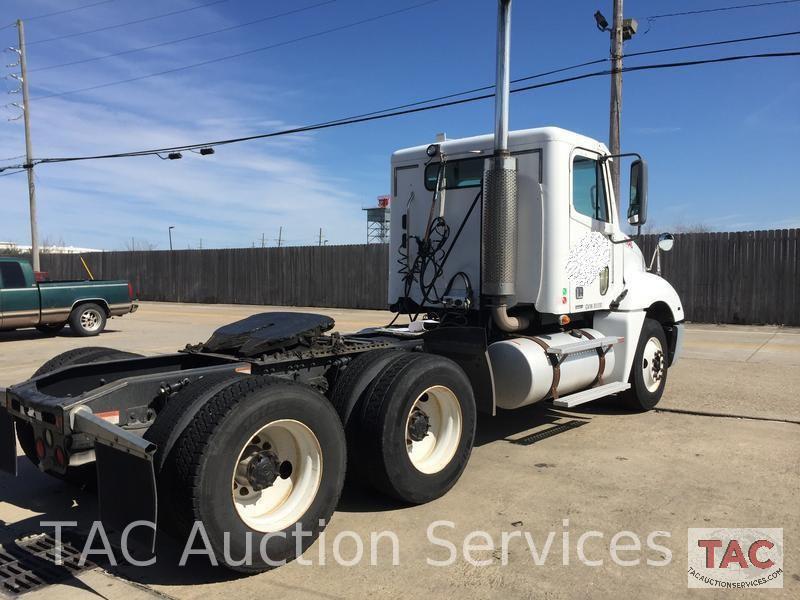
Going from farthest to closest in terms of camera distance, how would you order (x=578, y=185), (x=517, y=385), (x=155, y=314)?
(x=155, y=314), (x=578, y=185), (x=517, y=385)

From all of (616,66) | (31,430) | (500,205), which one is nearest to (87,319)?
(31,430)

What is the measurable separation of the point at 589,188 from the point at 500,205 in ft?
4.30

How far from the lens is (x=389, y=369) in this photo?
455 centimetres

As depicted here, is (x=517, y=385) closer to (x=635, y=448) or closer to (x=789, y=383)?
(x=635, y=448)

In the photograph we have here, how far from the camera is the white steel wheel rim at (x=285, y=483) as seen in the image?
11.9ft

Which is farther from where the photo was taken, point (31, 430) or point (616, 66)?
point (616, 66)

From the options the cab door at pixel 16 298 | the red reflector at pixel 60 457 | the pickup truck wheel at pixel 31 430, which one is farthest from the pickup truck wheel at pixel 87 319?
the red reflector at pixel 60 457

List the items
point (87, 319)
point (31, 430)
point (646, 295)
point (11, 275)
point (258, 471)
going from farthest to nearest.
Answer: point (87, 319) → point (11, 275) → point (646, 295) → point (31, 430) → point (258, 471)

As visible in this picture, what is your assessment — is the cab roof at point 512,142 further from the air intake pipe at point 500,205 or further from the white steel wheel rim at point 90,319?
the white steel wheel rim at point 90,319

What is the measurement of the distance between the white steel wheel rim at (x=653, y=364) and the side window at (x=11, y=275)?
13525 mm

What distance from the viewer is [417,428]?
4.65 metres

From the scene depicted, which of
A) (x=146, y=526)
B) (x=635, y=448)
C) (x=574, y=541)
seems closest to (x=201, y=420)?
(x=146, y=526)

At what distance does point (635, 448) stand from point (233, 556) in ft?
13.3

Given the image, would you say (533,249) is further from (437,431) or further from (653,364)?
(653,364)
